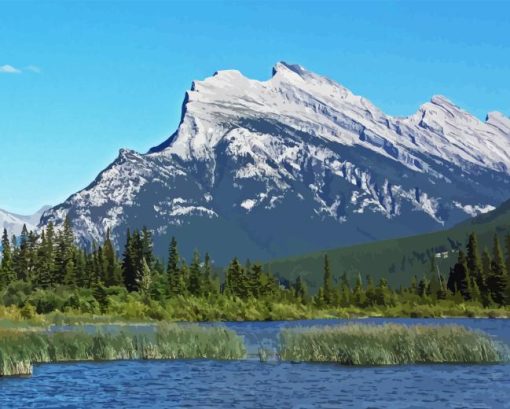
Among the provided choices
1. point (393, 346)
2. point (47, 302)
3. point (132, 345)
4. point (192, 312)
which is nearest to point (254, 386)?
point (393, 346)

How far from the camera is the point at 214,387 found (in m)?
56.5

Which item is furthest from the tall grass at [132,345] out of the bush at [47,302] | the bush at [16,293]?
the bush at [16,293]

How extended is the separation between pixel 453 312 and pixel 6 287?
95324 millimetres

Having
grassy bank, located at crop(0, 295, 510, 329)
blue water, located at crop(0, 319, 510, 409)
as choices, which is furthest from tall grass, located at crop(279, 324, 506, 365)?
grassy bank, located at crop(0, 295, 510, 329)

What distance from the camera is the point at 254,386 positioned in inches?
2239

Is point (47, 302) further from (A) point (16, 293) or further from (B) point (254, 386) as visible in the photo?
(B) point (254, 386)

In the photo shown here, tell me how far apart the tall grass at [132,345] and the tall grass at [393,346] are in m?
5.73

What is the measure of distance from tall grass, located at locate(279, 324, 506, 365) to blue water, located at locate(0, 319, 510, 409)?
4.90ft

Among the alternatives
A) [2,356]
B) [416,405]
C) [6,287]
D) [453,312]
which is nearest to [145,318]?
[6,287]

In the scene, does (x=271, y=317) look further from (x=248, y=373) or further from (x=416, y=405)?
(x=416, y=405)

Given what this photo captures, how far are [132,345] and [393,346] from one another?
66.5 feet

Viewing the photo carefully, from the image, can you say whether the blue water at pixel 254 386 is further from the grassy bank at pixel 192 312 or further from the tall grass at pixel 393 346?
the grassy bank at pixel 192 312

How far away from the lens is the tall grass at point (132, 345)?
6869 cm

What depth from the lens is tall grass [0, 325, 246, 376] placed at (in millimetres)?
68688
